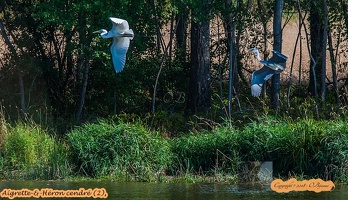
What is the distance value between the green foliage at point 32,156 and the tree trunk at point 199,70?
518 centimetres

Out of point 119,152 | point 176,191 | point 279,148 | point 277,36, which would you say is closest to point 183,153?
point 119,152

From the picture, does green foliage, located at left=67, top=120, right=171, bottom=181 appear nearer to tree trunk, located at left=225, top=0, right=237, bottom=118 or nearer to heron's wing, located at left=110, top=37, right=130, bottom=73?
heron's wing, located at left=110, top=37, right=130, bottom=73

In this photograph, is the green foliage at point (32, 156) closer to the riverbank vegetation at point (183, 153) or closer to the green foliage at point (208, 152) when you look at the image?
the riverbank vegetation at point (183, 153)

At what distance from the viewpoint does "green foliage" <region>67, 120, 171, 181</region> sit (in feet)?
52.5

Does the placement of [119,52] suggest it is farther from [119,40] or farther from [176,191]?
[176,191]

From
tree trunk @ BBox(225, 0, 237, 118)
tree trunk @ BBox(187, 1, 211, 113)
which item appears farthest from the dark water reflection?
tree trunk @ BBox(187, 1, 211, 113)

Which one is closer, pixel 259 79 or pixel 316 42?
pixel 259 79

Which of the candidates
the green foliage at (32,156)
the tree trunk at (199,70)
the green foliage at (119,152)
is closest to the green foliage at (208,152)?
the green foliage at (119,152)

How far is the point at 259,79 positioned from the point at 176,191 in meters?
3.75

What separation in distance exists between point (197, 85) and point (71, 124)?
3383 mm

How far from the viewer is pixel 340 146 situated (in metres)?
15.4

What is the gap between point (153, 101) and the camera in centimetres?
2130

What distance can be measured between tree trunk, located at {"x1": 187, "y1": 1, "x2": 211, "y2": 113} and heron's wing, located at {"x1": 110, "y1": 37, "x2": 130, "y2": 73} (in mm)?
4294

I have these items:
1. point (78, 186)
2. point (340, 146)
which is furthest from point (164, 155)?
point (340, 146)
